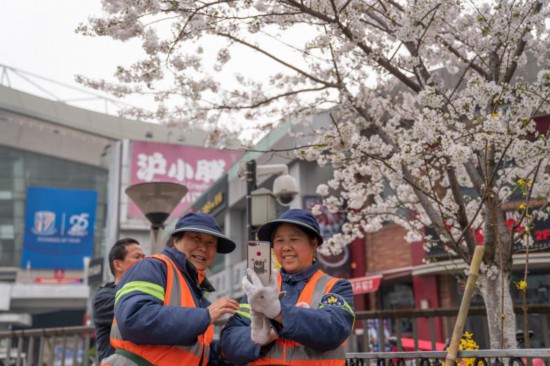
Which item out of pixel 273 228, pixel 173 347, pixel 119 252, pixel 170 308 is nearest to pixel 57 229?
pixel 119 252

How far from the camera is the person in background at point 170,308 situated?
268 cm

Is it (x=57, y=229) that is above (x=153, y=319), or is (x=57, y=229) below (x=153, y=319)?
above

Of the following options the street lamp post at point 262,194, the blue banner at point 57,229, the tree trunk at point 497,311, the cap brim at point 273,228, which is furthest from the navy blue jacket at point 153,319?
the blue banner at point 57,229

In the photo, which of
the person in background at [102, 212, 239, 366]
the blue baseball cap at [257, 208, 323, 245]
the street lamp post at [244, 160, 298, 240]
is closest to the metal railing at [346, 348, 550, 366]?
the blue baseball cap at [257, 208, 323, 245]

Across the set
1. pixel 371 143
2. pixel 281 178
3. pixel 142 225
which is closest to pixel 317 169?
pixel 281 178

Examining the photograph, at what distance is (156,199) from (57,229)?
140 ft

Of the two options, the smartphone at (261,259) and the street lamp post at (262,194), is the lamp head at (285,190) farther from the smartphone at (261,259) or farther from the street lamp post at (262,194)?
the smartphone at (261,259)

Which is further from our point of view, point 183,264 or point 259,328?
point 183,264

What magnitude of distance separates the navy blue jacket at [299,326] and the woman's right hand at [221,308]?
0.46ft

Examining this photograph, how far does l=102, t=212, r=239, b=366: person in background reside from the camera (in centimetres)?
268

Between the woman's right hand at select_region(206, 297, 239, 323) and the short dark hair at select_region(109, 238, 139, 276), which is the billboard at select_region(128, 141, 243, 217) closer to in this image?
the short dark hair at select_region(109, 238, 139, 276)

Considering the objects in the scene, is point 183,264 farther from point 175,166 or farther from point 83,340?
point 175,166

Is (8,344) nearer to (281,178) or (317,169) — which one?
(281,178)

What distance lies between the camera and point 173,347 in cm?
283
